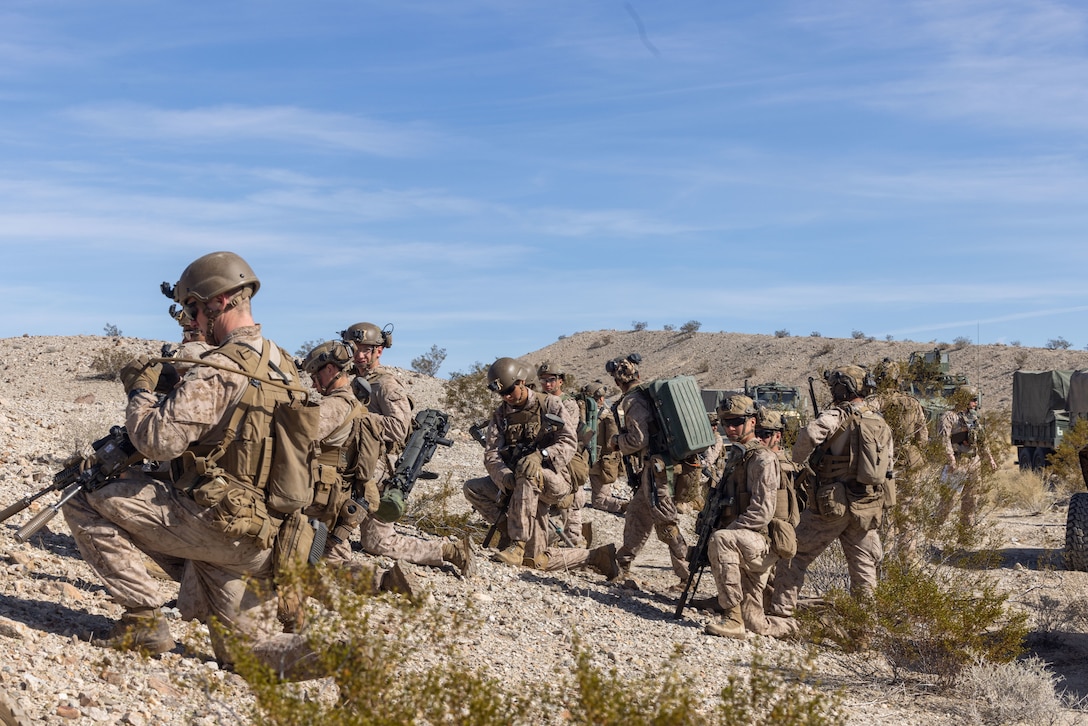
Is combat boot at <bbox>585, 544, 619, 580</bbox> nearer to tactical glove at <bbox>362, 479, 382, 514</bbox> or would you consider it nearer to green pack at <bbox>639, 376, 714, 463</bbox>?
green pack at <bbox>639, 376, 714, 463</bbox>

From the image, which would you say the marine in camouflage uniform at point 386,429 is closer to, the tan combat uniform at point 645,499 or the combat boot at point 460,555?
the combat boot at point 460,555

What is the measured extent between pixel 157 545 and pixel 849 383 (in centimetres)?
510

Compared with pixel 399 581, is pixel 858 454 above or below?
above

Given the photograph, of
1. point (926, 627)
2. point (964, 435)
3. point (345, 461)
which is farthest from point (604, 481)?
point (345, 461)

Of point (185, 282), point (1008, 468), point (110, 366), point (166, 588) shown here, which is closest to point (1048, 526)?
point (1008, 468)

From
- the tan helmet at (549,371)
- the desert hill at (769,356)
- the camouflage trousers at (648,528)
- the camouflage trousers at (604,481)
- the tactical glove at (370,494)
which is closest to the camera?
the tactical glove at (370,494)

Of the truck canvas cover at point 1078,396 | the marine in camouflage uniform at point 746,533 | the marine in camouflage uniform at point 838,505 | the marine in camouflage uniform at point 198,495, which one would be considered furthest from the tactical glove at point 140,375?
the truck canvas cover at point 1078,396

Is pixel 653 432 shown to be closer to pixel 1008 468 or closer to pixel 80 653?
pixel 80 653

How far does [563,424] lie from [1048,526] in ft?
28.6

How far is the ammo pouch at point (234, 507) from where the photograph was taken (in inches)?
183

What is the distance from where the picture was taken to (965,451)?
1320 cm

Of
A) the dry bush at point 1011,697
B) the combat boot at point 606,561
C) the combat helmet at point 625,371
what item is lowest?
the dry bush at point 1011,697

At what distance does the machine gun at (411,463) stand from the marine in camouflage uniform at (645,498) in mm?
1520

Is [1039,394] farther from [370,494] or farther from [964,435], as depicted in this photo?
[370,494]
